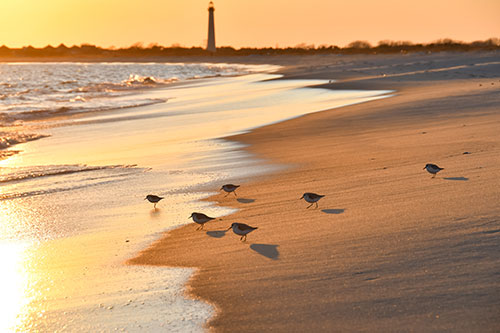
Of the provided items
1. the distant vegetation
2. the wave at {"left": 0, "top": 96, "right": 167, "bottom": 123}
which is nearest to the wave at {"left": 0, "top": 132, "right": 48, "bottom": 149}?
the wave at {"left": 0, "top": 96, "right": 167, "bottom": 123}

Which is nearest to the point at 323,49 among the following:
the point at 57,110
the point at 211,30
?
the point at 211,30

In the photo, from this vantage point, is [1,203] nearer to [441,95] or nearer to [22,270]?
[22,270]

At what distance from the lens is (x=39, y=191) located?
9914mm

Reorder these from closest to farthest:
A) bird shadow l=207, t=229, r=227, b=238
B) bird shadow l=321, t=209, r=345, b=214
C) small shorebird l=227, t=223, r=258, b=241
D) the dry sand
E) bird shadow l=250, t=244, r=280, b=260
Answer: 1. the dry sand
2. bird shadow l=250, t=244, r=280, b=260
3. small shorebird l=227, t=223, r=258, b=241
4. bird shadow l=207, t=229, r=227, b=238
5. bird shadow l=321, t=209, r=345, b=214

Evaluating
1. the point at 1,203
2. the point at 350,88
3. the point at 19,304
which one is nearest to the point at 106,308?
the point at 19,304

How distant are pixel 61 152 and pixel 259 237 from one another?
30.0ft

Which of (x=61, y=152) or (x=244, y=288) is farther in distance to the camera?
(x=61, y=152)

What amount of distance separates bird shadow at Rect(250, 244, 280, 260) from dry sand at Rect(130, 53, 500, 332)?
0.03 feet

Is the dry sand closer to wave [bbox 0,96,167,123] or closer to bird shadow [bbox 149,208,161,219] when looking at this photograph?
bird shadow [bbox 149,208,161,219]

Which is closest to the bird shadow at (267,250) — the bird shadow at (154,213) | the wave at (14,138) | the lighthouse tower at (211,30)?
the bird shadow at (154,213)

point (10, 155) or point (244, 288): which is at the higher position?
point (244, 288)

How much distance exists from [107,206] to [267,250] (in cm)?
335

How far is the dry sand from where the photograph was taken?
4.45m

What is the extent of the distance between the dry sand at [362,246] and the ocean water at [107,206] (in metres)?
0.42
